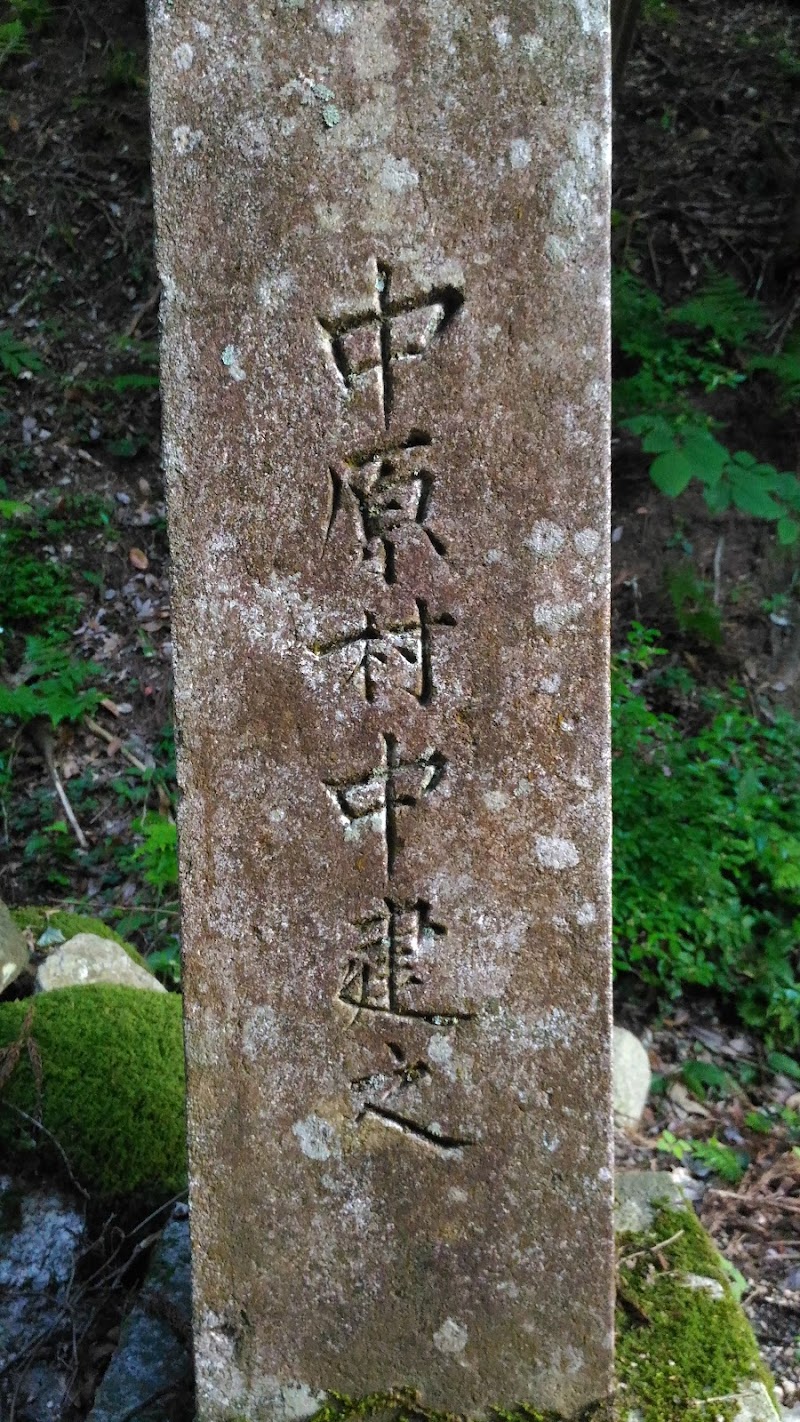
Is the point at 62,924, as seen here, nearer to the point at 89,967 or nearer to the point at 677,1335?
the point at 89,967

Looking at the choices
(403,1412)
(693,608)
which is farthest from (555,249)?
(693,608)

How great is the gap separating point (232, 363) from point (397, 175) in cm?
37

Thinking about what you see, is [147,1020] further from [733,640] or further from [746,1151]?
[733,640]

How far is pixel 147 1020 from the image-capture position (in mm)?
2867

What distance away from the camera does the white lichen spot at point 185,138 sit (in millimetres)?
1543

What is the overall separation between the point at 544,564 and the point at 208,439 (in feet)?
1.82

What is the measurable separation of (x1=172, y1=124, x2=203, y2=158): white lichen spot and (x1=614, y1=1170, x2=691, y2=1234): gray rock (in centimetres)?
218

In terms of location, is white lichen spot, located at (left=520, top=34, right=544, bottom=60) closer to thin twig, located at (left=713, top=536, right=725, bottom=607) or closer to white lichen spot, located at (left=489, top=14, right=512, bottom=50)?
white lichen spot, located at (left=489, top=14, right=512, bottom=50)

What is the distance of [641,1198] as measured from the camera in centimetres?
228

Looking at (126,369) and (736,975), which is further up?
(126,369)

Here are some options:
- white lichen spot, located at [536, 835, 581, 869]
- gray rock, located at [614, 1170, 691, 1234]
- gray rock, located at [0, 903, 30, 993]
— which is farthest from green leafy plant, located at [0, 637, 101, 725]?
white lichen spot, located at [536, 835, 581, 869]

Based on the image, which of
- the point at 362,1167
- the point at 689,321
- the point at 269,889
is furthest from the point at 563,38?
the point at 689,321

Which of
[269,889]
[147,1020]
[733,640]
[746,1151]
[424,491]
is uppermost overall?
[424,491]

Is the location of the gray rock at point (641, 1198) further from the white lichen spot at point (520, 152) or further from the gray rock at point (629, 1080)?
the white lichen spot at point (520, 152)
